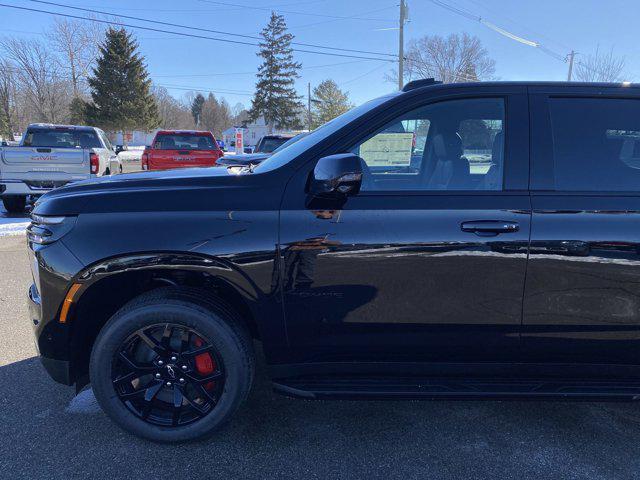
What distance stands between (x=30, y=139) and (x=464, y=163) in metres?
10.2

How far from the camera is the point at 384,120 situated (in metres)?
2.41

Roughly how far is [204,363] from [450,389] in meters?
1.27

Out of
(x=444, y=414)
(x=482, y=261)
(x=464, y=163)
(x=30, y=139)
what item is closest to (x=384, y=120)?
(x=464, y=163)

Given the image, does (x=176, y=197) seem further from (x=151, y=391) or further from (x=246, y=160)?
(x=246, y=160)

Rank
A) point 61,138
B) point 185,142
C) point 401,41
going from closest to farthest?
1. point 61,138
2. point 185,142
3. point 401,41

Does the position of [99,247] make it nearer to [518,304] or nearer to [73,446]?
[73,446]

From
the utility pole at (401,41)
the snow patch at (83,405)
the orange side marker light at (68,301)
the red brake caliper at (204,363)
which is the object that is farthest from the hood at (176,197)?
the utility pole at (401,41)

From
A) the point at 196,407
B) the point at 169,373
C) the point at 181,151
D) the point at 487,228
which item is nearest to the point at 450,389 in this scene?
the point at 487,228

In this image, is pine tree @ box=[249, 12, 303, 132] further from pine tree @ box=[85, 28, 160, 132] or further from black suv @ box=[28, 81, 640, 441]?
black suv @ box=[28, 81, 640, 441]

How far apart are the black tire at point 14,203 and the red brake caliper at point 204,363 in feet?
28.8

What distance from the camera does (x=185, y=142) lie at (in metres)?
11.6

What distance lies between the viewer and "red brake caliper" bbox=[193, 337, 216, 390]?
2422mm

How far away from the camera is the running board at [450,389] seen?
231 centimetres

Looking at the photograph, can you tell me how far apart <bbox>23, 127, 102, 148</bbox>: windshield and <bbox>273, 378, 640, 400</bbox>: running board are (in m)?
9.58
